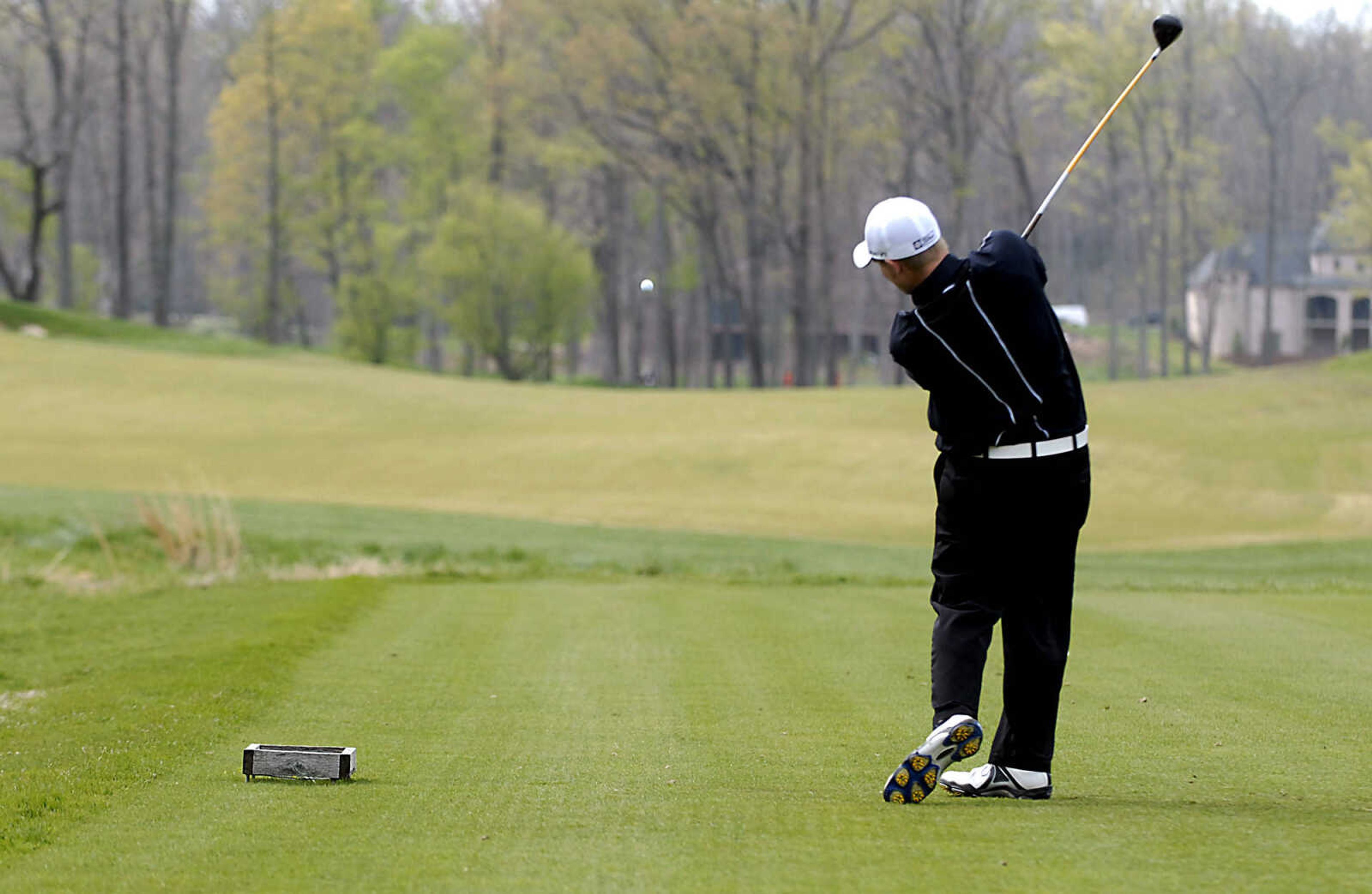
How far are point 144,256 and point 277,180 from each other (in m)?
35.5

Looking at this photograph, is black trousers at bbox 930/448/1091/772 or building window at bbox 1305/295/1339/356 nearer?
black trousers at bbox 930/448/1091/772

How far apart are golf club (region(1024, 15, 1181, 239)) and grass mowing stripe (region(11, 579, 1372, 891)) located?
2065 millimetres

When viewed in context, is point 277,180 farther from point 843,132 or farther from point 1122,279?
point 1122,279

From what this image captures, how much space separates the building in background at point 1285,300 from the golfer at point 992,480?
78.0m

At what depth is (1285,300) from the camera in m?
86.1

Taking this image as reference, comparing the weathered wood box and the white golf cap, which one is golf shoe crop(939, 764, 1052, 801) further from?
the weathered wood box

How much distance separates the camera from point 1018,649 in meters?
5.32

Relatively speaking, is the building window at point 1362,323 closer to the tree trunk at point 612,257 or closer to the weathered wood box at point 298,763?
the tree trunk at point 612,257

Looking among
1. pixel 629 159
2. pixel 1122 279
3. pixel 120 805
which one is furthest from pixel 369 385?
pixel 1122 279

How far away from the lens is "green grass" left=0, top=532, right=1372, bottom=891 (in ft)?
13.3

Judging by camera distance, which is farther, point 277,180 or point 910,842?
point 277,180

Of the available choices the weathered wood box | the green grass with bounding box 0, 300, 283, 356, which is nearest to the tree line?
the green grass with bounding box 0, 300, 283, 356

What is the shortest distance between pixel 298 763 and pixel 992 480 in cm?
250

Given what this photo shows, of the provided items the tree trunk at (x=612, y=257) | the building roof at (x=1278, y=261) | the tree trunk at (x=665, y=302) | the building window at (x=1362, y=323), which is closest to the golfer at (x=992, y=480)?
the tree trunk at (x=665, y=302)
